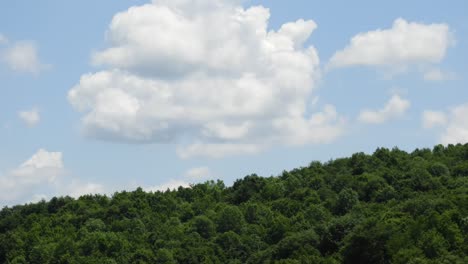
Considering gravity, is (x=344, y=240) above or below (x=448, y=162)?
below

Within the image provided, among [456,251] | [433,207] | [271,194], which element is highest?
[271,194]

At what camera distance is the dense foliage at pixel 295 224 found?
111625mm

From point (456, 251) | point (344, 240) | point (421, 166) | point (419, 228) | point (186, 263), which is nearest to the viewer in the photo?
point (456, 251)

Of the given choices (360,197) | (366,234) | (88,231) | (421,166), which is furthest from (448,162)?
(88,231)

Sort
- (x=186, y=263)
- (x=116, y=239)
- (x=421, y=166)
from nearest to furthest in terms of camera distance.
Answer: (x=186, y=263) < (x=116, y=239) < (x=421, y=166)

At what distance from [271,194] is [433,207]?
7558cm

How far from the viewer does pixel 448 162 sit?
184500 mm

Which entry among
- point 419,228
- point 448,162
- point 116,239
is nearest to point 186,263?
point 116,239

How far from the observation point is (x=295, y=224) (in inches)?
6112

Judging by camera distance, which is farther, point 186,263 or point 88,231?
point 88,231

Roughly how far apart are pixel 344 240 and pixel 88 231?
78992mm

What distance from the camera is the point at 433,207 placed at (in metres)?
122

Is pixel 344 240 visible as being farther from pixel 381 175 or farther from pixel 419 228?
pixel 381 175

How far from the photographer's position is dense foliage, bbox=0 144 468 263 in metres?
112
